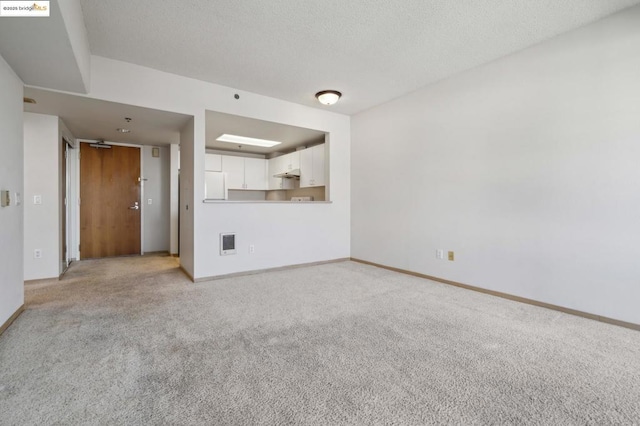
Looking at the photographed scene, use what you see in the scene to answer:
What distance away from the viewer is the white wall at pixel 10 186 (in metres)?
2.30

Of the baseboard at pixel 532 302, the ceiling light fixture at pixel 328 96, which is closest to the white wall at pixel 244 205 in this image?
the ceiling light fixture at pixel 328 96

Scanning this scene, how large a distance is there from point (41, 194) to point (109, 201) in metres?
1.86

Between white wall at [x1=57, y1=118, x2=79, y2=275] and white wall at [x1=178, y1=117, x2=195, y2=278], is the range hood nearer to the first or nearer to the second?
white wall at [x1=178, y1=117, x2=195, y2=278]

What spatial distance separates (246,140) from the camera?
19.3ft

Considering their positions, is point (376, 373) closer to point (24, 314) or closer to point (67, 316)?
point (67, 316)

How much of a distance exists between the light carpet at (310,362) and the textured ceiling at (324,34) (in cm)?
261

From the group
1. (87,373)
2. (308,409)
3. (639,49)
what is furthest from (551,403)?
(639,49)

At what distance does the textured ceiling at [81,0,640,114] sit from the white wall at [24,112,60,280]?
4.91 feet

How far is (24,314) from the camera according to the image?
2658 mm

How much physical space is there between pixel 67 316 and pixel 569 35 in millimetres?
5258

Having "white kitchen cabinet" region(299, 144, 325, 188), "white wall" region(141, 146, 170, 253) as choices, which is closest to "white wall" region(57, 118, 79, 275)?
"white wall" region(141, 146, 170, 253)

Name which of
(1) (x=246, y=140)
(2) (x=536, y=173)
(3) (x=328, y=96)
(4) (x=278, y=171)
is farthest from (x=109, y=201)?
(2) (x=536, y=173)

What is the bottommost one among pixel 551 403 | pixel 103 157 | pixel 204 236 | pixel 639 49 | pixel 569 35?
pixel 551 403

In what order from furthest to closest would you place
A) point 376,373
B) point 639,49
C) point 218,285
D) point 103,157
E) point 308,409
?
point 103,157, point 218,285, point 639,49, point 376,373, point 308,409
